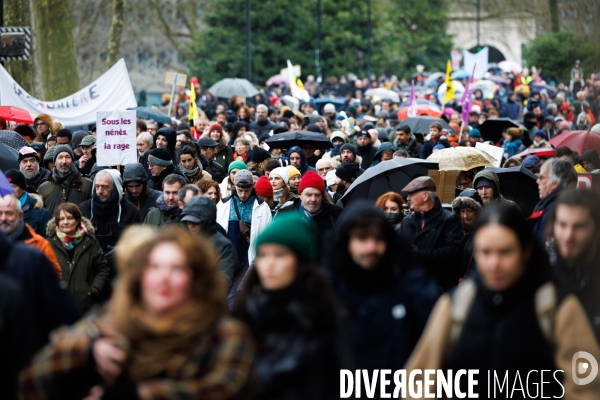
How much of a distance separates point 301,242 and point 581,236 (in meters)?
1.16

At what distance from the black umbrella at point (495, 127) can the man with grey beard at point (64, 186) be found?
431 inches

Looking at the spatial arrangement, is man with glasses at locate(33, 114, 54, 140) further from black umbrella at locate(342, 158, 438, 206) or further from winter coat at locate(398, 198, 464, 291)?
winter coat at locate(398, 198, 464, 291)

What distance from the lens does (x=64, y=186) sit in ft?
36.9

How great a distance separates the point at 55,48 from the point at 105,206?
16422 millimetres

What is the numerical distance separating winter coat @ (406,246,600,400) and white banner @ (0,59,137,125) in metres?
13.4

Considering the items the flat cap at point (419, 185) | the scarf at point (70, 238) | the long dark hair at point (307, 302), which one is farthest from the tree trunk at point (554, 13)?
the long dark hair at point (307, 302)

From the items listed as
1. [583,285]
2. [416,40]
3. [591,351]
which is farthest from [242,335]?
[416,40]

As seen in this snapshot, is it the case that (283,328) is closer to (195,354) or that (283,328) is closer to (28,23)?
(195,354)

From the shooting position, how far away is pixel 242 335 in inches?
158

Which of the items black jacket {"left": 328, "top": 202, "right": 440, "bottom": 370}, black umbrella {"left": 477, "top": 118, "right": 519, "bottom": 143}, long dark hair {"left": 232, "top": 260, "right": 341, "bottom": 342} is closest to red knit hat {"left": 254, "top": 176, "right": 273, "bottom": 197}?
black jacket {"left": 328, "top": 202, "right": 440, "bottom": 370}

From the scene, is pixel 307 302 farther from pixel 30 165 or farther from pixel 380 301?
pixel 30 165

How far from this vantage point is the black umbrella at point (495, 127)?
67.9 ft

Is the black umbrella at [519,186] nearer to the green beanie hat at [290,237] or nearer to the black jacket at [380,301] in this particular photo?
the black jacket at [380,301]

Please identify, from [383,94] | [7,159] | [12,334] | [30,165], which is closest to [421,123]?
[7,159]
